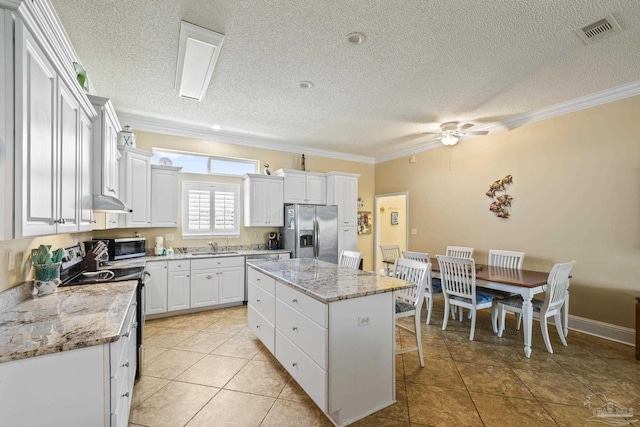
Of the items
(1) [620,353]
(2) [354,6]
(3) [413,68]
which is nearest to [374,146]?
(3) [413,68]

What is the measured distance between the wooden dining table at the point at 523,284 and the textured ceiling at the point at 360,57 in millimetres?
2239

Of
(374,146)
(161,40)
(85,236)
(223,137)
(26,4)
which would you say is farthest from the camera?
(374,146)

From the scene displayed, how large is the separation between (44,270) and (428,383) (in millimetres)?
3134

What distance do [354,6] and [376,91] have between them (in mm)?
1410

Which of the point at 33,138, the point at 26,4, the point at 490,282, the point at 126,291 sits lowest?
the point at 490,282

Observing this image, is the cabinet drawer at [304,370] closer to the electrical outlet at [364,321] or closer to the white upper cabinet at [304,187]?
the electrical outlet at [364,321]

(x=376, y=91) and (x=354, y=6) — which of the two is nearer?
(x=354, y=6)

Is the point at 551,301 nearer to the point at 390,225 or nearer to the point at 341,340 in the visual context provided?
the point at 341,340

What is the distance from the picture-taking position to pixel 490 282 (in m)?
3.21

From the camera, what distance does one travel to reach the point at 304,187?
5508 mm

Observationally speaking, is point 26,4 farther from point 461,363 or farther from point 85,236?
point 461,363

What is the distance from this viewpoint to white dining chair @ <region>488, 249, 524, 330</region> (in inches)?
153

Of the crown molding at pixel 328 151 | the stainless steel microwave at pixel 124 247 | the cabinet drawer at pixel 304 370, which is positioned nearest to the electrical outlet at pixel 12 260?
the stainless steel microwave at pixel 124 247

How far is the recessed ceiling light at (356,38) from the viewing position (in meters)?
2.33
